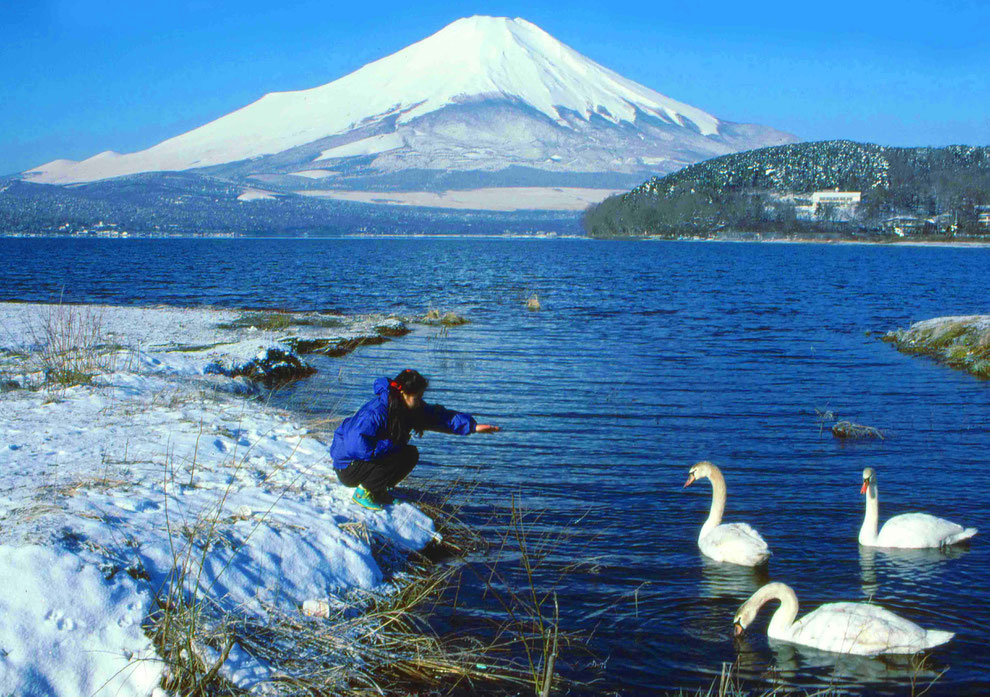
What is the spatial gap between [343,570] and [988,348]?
19737 mm

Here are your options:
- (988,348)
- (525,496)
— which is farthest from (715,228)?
(525,496)

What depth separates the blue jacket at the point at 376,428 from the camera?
7.95 meters

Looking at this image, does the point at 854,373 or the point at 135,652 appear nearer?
the point at 135,652

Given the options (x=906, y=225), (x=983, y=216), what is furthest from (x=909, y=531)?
(x=983, y=216)

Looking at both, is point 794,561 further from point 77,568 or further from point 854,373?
point 854,373

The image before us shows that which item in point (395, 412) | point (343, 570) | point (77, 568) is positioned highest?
point (395, 412)

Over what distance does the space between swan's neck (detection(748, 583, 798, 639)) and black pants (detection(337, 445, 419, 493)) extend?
3.47 metres

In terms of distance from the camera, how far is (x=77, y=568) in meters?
5.54

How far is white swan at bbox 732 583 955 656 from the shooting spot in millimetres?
6918

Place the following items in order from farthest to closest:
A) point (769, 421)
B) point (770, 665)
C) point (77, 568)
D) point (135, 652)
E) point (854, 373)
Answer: point (854, 373)
point (769, 421)
point (770, 665)
point (77, 568)
point (135, 652)

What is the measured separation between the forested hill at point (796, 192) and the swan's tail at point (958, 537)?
164 m

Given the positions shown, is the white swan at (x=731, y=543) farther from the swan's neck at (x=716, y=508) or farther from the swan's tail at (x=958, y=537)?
the swan's tail at (x=958, y=537)

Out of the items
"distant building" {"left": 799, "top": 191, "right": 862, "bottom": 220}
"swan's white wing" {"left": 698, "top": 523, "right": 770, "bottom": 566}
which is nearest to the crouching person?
"swan's white wing" {"left": 698, "top": 523, "right": 770, "bottom": 566}

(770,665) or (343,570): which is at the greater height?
(343,570)
